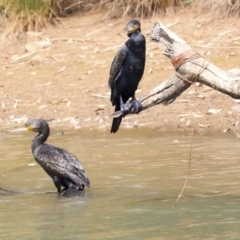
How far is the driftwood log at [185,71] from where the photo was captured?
680 centimetres

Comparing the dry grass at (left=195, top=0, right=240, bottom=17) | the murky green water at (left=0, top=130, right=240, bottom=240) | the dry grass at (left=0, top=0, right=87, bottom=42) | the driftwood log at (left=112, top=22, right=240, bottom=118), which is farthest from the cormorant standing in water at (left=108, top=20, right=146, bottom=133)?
the dry grass at (left=0, top=0, right=87, bottom=42)

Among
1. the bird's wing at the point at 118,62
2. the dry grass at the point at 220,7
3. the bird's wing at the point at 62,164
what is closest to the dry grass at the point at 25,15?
the dry grass at the point at 220,7

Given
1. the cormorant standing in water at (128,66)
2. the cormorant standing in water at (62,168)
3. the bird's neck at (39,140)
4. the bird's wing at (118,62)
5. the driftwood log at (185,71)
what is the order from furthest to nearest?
the bird's neck at (39,140) < the cormorant standing in water at (62,168) < the bird's wing at (118,62) < the cormorant standing in water at (128,66) < the driftwood log at (185,71)

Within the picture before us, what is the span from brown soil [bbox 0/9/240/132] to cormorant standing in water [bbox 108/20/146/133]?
279 centimetres

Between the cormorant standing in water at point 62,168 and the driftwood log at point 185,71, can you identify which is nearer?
the driftwood log at point 185,71

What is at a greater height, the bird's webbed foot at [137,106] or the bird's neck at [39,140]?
the bird's webbed foot at [137,106]

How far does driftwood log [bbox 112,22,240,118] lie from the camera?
6805 millimetres

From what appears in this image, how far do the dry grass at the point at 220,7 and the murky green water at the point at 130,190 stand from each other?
347 centimetres

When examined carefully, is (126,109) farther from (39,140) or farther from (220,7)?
(220,7)

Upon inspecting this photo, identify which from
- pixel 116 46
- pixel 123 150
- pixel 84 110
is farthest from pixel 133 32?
pixel 116 46

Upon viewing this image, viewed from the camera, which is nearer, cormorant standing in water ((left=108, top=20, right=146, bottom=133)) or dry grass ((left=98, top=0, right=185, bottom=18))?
cormorant standing in water ((left=108, top=20, right=146, bottom=133))

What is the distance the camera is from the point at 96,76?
1306cm

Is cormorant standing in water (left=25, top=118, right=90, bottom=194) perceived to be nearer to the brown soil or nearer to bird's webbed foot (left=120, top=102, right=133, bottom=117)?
bird's webbed foot (left=120, top=102, right=133, bottom=117)

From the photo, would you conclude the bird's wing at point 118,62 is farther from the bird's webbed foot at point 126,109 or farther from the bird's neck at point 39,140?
the bird's neck at point 39,140
